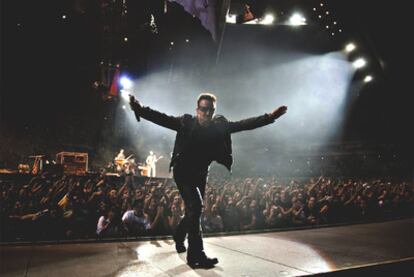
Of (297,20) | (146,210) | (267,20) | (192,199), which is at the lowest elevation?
(146,210)

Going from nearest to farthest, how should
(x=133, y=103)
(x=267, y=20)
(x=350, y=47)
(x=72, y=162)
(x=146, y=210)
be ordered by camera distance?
(x=133, y=103)
(x=146, y=210)
(x=72, y=162)
(x=267, y=20)
(x=350, y=47)

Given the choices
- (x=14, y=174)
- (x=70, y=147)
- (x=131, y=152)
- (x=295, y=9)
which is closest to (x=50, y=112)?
(x=70, y=147)

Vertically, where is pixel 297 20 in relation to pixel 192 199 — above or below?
above

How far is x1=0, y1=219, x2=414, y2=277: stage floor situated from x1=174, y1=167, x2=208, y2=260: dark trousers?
259 millimetres

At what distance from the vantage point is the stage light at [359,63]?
18562 mm

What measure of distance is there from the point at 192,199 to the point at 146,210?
392 cm

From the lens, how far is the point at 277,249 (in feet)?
13.0

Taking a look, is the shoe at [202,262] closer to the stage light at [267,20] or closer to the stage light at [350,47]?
the stage light at [267,20]

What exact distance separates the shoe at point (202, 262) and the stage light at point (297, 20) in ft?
51.5

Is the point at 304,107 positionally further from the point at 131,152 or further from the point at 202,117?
the point at 202,117

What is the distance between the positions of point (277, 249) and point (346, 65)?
19396mm

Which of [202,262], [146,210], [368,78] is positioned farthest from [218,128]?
[368,78]

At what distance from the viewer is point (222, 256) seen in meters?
3.50

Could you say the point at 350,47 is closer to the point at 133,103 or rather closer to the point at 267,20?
the point at 267,20
